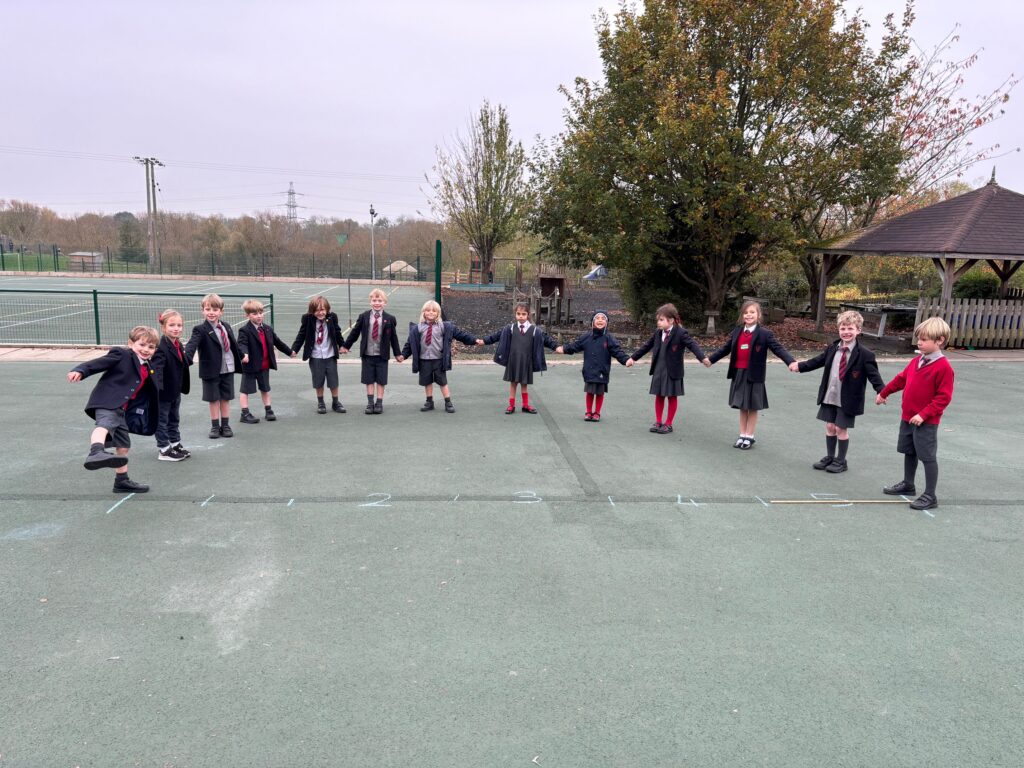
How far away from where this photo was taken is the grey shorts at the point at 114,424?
18.3 ft

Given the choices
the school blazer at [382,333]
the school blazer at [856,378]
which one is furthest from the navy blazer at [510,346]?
the school blazer at [856,378]

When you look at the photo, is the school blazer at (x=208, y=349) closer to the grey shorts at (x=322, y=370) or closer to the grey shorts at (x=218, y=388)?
the grey shorts at (x=218, y=388)

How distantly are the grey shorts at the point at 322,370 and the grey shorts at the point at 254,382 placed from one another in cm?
58

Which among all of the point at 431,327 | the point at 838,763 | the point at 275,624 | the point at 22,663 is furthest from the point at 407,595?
the point at 431,327

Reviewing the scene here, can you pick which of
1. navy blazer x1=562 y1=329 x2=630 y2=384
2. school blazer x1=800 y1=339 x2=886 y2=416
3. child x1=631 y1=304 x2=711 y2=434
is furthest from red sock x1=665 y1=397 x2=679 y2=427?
school blazer x1=800 y1=339 x2=886 y2=416

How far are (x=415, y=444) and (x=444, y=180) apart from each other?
33513 mm

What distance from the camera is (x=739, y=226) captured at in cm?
1612

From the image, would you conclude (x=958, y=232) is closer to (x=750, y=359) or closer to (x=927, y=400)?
(x=750, y=359)

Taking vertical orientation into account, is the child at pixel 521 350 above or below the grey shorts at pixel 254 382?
above

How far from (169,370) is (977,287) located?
2188 cm

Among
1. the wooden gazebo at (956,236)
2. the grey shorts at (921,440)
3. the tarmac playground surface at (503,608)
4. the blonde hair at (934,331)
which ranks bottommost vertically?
the tarmac playground surface at (503,608)

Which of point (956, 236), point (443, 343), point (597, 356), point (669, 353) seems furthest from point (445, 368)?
point (956, 236)

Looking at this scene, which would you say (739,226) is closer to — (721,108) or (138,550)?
(721,108)

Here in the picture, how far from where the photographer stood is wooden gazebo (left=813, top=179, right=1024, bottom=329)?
15102mm
